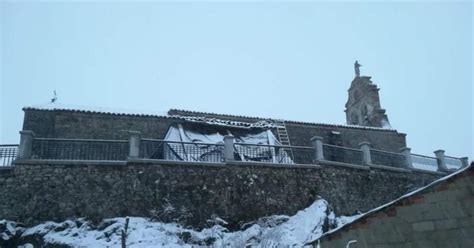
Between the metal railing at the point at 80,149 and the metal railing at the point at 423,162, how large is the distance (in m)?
13.5

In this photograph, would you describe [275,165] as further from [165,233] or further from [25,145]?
[25,145]

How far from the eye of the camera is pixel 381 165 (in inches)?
675

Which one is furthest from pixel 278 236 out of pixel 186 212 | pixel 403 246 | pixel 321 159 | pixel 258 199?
pixel 403 246

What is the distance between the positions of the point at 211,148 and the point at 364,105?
14.3m

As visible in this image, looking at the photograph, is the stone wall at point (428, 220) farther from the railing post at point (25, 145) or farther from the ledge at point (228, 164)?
the railing post at point (25, 145)

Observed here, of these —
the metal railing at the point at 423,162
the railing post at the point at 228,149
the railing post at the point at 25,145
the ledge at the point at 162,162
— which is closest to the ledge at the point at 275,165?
the railing post at the point at 228,149

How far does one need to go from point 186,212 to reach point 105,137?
20.3 ft

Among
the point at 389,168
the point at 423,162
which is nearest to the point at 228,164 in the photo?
the point at 389,168

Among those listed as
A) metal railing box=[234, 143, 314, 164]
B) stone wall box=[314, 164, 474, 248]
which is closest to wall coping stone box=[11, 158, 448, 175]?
metal railing box=[234, 143, 314, 164]

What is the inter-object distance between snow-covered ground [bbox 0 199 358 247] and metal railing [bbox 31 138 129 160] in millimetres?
2948

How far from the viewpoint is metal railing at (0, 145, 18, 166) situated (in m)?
13.2

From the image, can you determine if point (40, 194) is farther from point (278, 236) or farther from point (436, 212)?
point (436, 212)

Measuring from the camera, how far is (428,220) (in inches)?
240

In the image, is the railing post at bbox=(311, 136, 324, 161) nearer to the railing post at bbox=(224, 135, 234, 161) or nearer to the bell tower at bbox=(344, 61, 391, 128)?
the railing post at bbox=(224, 135, 234, 161)
